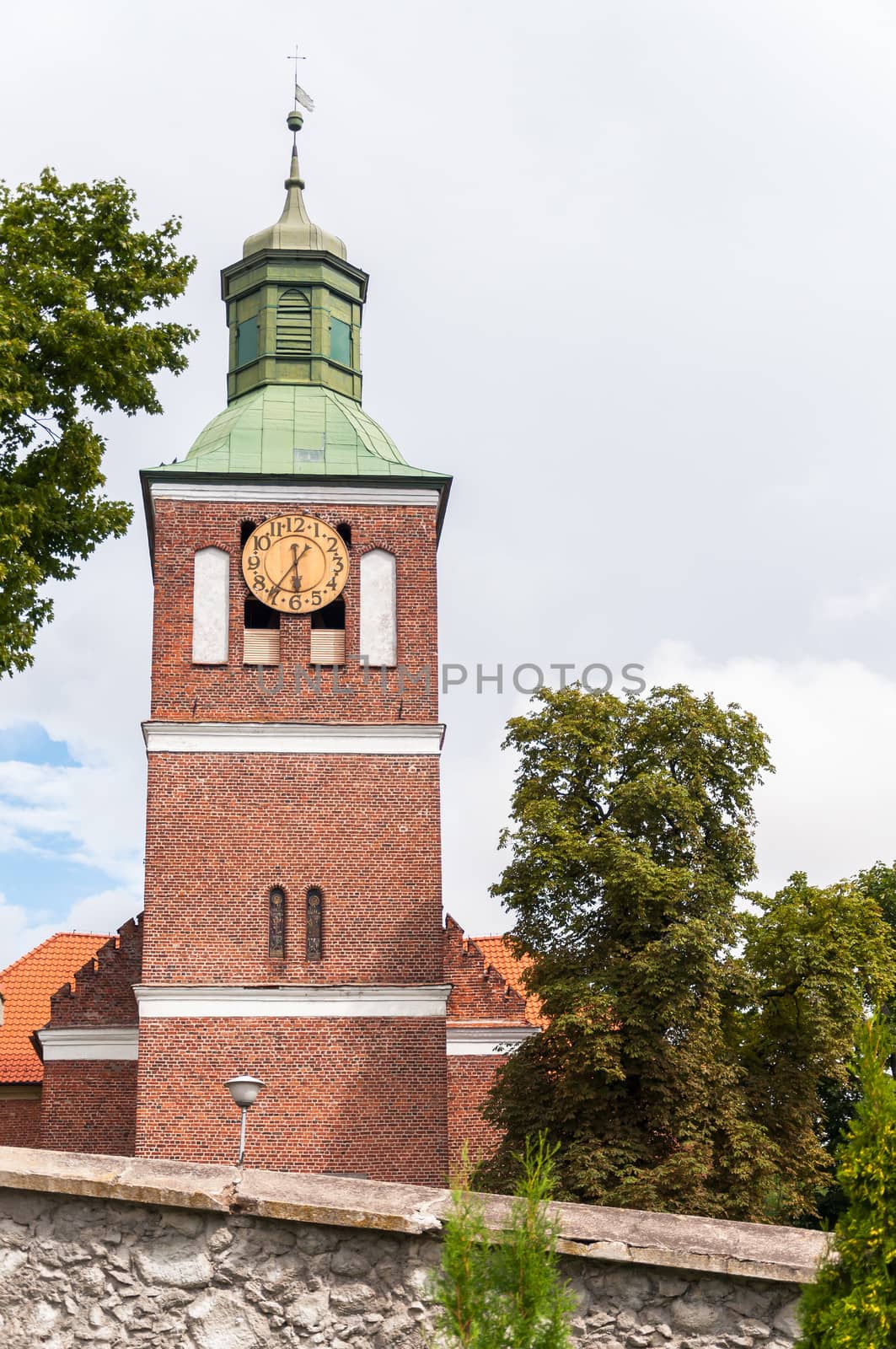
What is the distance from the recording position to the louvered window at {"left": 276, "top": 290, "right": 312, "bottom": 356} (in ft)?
79.8

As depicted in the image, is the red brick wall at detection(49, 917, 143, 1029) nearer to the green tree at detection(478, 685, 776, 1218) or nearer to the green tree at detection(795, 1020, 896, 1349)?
the green tree at detection(478, 685, 776, 1218)

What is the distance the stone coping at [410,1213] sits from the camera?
22.7ft

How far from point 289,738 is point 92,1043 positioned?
4.78m

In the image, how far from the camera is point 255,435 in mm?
22906

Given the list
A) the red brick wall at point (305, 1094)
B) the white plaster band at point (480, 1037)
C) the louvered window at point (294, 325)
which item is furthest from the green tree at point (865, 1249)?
the louvered window at point (294, 325)

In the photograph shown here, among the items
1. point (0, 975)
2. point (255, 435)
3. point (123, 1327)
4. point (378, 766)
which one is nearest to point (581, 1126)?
point (378, 766)

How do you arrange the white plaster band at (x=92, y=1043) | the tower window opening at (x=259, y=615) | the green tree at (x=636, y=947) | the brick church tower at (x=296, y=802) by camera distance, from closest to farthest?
1. the green tree at (x=636, y=947)
2. the brick church tower at (x=296, y=802)
3. the white plaster band at (x=92, y=1043)
4. the tower window opening at (x=259, y=615)

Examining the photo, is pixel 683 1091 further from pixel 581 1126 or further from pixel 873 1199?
pixel 873 1199

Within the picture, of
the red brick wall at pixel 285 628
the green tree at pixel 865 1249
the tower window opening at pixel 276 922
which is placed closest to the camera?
the green tree at pixel 865 1249

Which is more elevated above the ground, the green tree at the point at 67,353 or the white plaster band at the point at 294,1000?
the green tree at the point at 67,353

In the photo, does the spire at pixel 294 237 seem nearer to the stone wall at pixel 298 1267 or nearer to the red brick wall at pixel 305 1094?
the red brick wall at pixel 305 1094

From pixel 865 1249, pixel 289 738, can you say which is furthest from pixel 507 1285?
pixel 289 738

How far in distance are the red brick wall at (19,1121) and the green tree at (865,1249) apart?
19.8 metres

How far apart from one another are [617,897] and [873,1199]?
12.6 m
